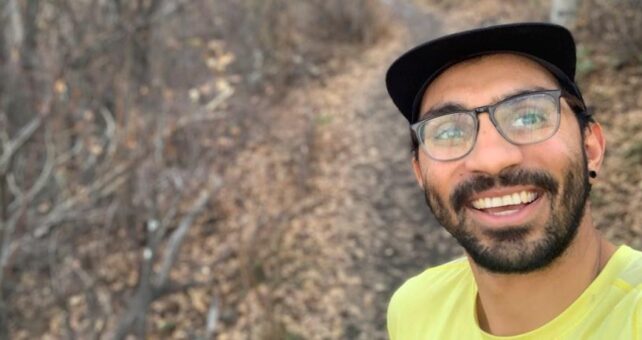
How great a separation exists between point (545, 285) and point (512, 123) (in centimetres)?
40

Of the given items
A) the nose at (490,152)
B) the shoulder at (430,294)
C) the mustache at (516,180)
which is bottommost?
the shoulder at (430,294)

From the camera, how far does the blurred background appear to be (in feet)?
16.5

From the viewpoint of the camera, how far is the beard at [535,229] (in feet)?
4.42

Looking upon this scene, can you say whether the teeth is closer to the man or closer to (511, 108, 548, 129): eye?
the man

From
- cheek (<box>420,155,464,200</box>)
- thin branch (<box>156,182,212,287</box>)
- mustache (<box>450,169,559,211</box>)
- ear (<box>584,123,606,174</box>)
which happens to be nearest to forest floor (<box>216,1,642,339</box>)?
thin branch (<box>156,182,212,287</box>)

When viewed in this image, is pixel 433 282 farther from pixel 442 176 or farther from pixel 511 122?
pixel 511 122

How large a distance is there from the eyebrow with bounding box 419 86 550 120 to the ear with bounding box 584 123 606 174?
0.19 metres

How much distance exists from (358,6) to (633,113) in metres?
7.11

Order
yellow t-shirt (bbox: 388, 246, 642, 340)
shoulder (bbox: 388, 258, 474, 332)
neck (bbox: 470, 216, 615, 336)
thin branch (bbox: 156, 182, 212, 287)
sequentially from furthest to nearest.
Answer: thin branch (bbox: 156, 182, 212, 287) → shoulder (bbox: 388, 258, 474, 332) → neck (bbox: 470, 216, 615, 336) → yellow t-shirt (bbox: 388, 246, 642, 340)

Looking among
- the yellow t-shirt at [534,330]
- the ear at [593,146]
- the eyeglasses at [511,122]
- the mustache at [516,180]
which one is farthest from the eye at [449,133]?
the yellow t-shirt at [534,330]

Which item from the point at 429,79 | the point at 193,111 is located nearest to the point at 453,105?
the point at 429,79

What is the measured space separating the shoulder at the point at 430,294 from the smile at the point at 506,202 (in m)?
0.39

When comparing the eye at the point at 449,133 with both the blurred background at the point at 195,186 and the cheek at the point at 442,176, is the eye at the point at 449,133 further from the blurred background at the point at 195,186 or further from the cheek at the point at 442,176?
the blurred background at the point at 195,186

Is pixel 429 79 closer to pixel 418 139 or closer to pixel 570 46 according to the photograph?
pixel 418 139
